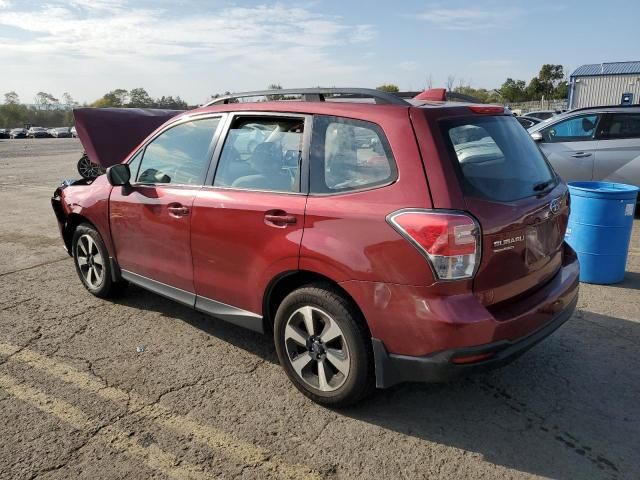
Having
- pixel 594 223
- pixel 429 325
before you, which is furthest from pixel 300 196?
pixel 594 223

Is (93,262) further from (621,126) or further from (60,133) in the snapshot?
(60,133)

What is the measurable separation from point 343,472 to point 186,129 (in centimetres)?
264

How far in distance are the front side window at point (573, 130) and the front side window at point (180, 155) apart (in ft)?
21.4

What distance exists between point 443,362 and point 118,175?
289 cm

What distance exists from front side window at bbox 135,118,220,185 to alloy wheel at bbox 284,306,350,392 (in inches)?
49.9

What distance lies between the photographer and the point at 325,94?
10.4ft

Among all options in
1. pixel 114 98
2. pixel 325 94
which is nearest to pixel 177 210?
pixel 325 94

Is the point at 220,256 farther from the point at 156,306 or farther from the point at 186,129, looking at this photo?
the point at 156,306

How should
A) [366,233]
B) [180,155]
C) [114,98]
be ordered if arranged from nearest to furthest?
[366,233]
[180,155]
[114,98]

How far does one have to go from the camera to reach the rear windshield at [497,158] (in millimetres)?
2652

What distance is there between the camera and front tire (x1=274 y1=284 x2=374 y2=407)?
2.77 m

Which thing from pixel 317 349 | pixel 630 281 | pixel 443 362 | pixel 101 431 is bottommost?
pixel 630 281

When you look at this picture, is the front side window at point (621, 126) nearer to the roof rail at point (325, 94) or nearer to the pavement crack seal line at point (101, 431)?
the roof rail at point (325, 94)

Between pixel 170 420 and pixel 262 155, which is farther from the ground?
pixel 262 155
